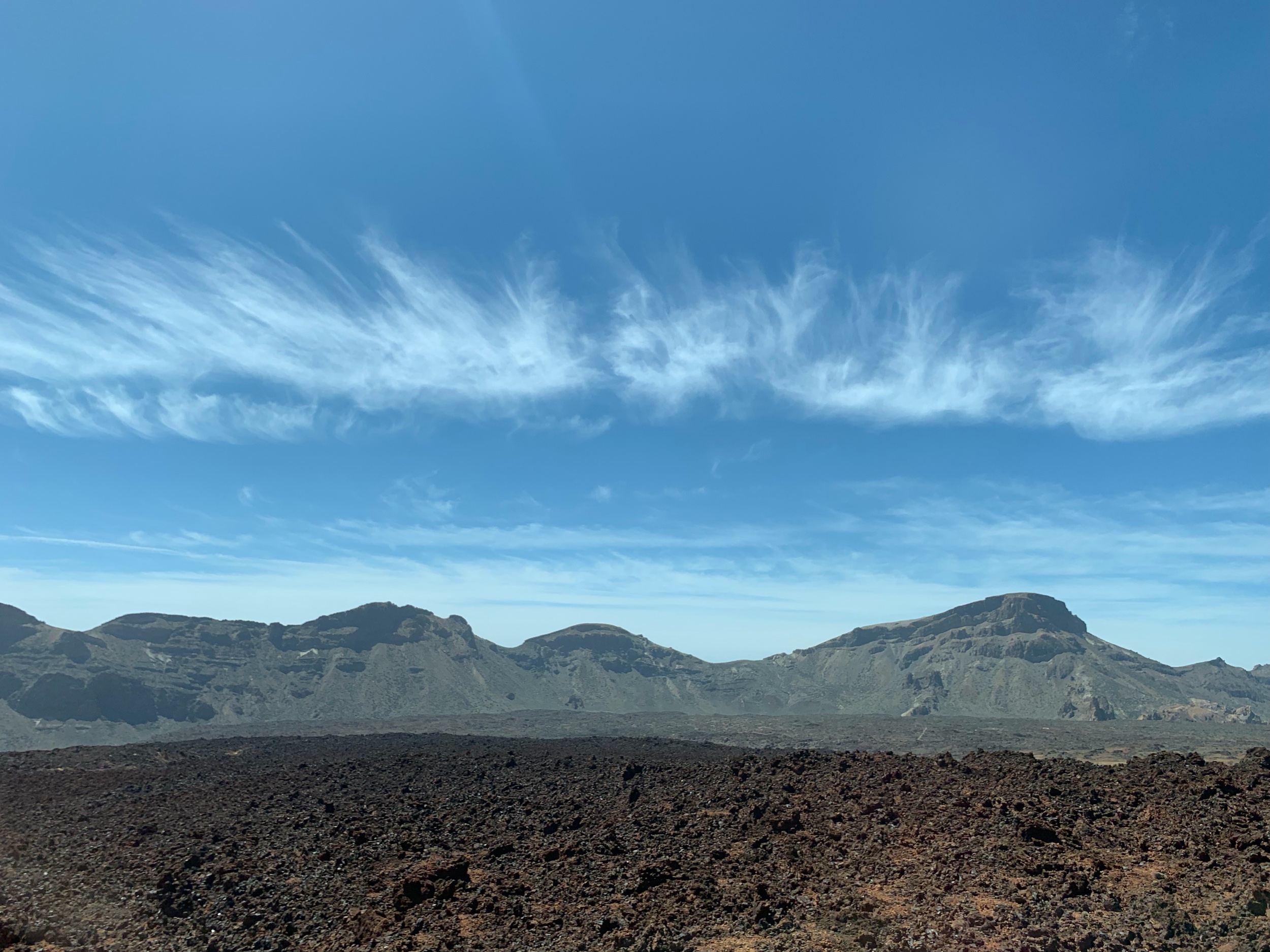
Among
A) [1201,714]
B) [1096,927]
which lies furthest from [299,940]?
[1201,714]

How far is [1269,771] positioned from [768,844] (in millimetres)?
22189

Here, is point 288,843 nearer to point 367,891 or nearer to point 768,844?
point 367,891

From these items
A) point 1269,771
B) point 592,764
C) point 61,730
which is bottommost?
point 61,730

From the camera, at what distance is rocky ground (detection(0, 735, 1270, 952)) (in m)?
20.1

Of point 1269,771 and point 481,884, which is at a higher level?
point 1269,771

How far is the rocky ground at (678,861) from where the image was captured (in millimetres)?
20109

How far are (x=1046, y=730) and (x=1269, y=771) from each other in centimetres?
13336

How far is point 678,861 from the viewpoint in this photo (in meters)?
26.6

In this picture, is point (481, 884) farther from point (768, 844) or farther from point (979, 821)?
point (979, 821)

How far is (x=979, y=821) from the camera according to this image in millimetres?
27391

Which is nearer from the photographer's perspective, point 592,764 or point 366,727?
point 592,764

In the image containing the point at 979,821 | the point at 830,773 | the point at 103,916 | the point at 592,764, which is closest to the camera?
the point at 103,916

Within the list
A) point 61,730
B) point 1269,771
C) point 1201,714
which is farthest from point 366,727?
point 1201,714

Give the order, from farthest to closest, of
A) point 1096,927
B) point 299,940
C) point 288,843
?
point 288,843 < point 299,940 < point 1096,927
